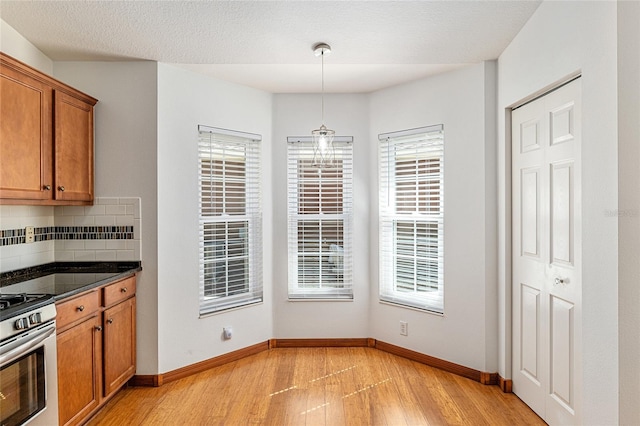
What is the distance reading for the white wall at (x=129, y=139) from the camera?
3215 millimetres

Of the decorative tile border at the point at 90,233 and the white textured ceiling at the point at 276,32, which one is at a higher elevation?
the white textured ceiling at the point at 276,32

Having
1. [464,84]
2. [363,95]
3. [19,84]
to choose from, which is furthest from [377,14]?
[19,84]

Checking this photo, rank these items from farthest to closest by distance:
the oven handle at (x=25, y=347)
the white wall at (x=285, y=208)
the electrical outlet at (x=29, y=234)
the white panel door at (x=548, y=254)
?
the white wall at (x=285, y=208) → the electrical outlet at (x=29, y=234) → the white panel door at (x=548, y=254) → the oven handle at (x=25, y=347)

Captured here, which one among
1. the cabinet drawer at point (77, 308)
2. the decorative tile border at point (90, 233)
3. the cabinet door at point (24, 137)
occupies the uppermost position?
the cabinet door at point (24, 137)

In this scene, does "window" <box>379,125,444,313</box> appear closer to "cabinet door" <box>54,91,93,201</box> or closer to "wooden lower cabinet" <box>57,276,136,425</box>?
"wooden lower cabinet" <box>57,276,136,425</box>

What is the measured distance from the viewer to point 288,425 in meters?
2.59

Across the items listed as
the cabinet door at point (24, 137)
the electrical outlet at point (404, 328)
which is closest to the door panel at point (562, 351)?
the electrical outlet at point (404, 328)

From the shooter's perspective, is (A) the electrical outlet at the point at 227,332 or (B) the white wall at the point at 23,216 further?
(A) the electrical outlet at the point at 227,332

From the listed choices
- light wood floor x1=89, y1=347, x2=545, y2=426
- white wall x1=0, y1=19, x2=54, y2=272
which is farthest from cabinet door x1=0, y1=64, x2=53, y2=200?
light wood floor x1=89, y1=347, x2=545, y2=426

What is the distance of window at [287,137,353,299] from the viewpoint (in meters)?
4.09

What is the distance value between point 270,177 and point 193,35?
1593 mm

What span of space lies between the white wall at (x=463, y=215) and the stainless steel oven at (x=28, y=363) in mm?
2808

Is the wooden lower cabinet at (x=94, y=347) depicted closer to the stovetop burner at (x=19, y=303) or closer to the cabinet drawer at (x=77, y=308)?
the cabinet drawer at (x=77, y=308)

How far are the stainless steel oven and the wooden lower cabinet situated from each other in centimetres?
14
